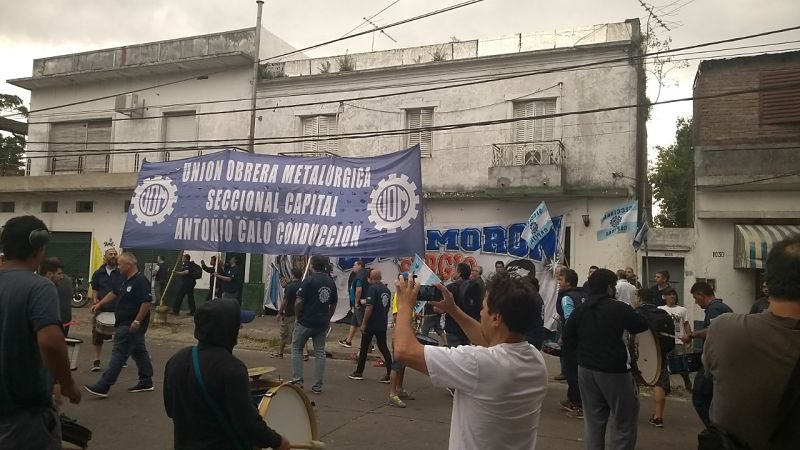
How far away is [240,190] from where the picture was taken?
10375 millimetres

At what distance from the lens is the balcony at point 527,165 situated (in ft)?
47.6

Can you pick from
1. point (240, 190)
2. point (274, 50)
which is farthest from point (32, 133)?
point (240, 190)

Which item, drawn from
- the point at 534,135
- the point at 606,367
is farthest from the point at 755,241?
the point at 606,367

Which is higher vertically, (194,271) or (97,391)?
(194,271)

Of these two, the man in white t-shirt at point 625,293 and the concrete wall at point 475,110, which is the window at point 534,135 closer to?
the concrete wall at point 475,110

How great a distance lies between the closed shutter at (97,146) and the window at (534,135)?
14.7m

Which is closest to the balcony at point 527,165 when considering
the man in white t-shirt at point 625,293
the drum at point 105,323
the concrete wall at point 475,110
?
the concrete wall at point 475,110

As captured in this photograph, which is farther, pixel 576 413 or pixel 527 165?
pixel 527 165

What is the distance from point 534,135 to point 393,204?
7261 mm

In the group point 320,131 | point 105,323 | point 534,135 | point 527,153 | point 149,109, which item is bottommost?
point 105,323

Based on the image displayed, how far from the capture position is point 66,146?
22.1m

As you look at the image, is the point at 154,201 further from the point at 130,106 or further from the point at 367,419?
the point at 130,106

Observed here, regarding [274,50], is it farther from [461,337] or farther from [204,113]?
[461,337]

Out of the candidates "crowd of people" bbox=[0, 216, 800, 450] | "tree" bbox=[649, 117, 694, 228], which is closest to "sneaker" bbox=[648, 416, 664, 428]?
"crowd of people" bbox=[0, 216, 800, 450]
